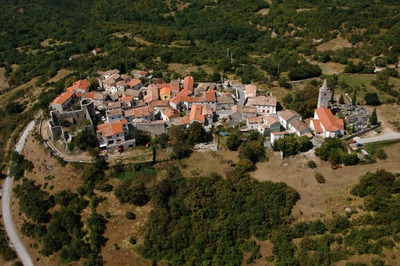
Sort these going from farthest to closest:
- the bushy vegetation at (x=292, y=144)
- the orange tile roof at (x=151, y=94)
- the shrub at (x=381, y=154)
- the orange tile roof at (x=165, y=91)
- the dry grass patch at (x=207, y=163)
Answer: the orange tile roof at (x=165, y=91) < the orange tile roof at (x=151, y=94) < the dry grass patch at (x=207, y=163) < the bushy vegetation at (x=292, y=144) < the shrub at (x=381, y=154)

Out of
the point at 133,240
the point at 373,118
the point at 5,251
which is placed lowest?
the point at 5,251

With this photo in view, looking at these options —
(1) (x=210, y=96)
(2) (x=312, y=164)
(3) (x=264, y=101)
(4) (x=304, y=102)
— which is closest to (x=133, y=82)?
(1) (x=210, y=96)

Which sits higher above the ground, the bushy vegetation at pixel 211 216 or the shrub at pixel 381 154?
the shrub at pixel 381 154

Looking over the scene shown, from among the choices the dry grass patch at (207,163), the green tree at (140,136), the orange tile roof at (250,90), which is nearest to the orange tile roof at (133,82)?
the green tree at (140,136)

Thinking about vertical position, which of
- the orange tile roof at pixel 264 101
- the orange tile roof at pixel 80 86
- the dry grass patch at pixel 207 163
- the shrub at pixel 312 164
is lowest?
the dry grass patch at pixel 207 163

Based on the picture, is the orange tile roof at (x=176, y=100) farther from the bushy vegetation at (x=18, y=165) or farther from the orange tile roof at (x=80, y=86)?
the bushy vegetation at (x=18, y=165)

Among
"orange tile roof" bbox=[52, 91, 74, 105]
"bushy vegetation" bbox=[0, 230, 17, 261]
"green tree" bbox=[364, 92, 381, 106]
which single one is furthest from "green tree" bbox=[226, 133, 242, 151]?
"bushy vegetation" bbox=[0, 230, 17, 261]

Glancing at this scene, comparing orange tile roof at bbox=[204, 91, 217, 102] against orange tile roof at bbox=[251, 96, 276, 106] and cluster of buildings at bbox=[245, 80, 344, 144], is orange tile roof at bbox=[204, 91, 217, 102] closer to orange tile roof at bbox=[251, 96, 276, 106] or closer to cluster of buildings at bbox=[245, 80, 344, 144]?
orange tile roof at bbox=[251, 96, 276, 106]

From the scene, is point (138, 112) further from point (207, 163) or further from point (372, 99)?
point (372, 99)

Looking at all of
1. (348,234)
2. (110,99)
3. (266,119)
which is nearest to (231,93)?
(266,119)
